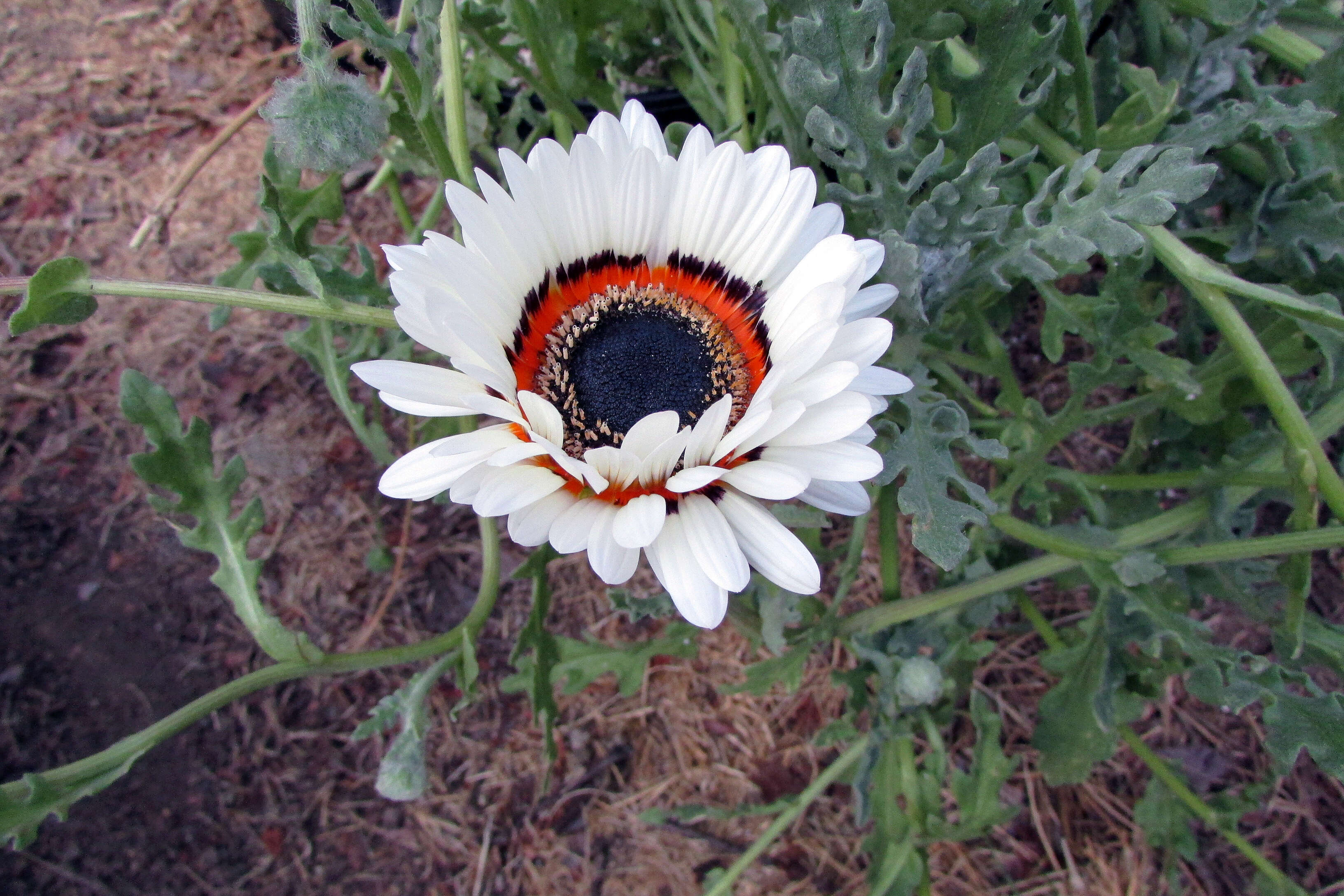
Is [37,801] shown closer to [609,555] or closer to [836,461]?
[609,555]

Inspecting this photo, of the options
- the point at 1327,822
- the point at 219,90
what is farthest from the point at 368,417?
the point at 1327,822

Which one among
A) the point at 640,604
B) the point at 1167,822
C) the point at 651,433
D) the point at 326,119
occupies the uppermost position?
the point at 326,119

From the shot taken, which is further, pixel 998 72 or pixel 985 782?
pixel 985 782

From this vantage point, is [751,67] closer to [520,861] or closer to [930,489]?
[930,489]

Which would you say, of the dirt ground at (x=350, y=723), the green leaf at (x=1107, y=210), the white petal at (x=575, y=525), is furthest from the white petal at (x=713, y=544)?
the dirt ground at (x=350, y=723)

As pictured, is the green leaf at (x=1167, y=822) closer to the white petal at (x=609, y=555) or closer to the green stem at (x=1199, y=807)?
the green stem at (x=1199, y=807)

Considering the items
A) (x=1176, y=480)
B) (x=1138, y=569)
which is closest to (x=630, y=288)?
Result: (x=1138, y=569)

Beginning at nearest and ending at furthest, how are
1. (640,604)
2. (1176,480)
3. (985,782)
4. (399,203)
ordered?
(640,604) → (1176,480) → (985,782) → (399,203)
